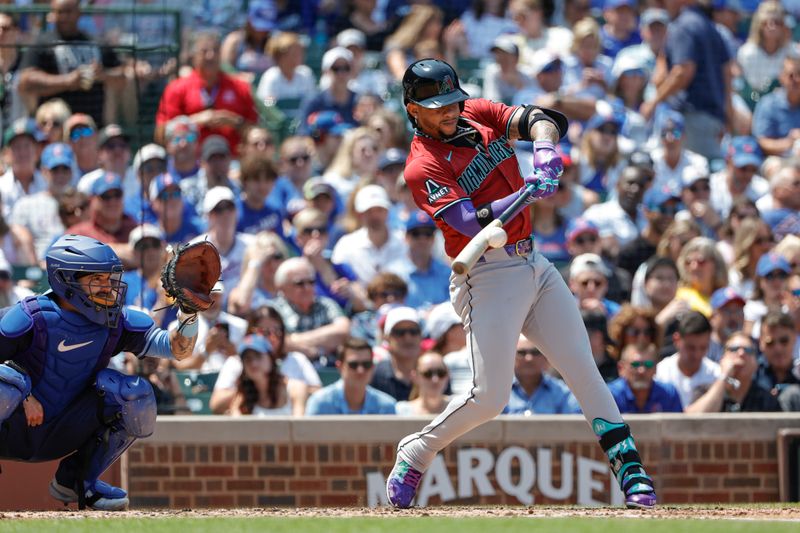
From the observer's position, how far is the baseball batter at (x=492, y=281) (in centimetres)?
618

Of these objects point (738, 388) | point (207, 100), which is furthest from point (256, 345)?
point (207, 100)

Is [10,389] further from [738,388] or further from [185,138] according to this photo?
[185,138]

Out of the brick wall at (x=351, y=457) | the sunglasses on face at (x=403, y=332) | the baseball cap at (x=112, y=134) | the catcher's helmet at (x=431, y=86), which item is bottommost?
the brick wall at (x=351, y=457)

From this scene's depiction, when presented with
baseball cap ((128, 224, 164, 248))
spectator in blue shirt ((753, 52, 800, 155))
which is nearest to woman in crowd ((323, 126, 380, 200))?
baseball cap ((128, 224, 164, 248))

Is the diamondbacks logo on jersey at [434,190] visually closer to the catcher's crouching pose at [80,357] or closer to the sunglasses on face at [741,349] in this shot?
the catcher's crouching pose at [80,357]

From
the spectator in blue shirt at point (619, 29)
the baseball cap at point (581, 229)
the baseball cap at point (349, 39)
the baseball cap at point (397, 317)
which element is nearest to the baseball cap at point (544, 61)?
the spectator in blue shirt at point (619, 29)

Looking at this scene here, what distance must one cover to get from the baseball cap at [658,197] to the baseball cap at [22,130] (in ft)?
14.9

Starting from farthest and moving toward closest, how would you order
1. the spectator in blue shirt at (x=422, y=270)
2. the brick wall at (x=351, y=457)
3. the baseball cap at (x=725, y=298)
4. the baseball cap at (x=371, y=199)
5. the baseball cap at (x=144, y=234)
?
the baseball cap at (x=371, y=199), the spectator in blue shirt at (x=422, y=270), the baseball cap at (x=144, y=234), the baseball cap at (x=725, y=298), the brick wall at (x=351, y=457)

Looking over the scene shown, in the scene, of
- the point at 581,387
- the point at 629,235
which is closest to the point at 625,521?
the point at 581,387

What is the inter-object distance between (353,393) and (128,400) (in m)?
2.65

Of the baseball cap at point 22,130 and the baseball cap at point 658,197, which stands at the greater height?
the baseball cap at point 22,130

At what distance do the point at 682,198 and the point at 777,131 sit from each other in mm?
1892

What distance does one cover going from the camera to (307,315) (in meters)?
9.91

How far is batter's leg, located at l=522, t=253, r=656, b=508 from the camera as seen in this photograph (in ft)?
20.5
